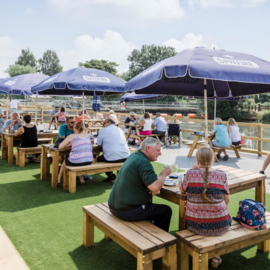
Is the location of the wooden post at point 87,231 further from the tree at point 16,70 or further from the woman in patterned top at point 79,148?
the tree at point 16,70

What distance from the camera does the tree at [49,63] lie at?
92.8m

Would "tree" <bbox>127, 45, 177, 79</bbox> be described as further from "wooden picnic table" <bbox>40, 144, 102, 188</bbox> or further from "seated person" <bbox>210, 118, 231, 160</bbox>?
"wooden picnic table" <bbox>40, 144, 102, 188</bbox>

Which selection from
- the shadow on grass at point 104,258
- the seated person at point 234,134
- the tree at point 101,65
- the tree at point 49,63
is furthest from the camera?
the tree at point 49,63

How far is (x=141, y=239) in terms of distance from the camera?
7.71ft

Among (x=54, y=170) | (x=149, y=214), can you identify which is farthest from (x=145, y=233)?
(x=54, y=170)

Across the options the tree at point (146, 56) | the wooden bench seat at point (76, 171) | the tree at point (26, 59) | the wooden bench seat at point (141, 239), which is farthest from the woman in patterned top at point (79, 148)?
the tree at point (26, 59)

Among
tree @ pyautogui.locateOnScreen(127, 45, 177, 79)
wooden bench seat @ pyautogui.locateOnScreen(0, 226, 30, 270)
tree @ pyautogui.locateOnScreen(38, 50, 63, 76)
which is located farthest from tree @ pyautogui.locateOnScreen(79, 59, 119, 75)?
wooden bench seat @ pyautogui.locateOnScreen(0, 226, 30, 270)

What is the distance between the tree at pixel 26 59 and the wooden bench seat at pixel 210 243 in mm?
94497

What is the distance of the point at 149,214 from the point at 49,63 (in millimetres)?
98370

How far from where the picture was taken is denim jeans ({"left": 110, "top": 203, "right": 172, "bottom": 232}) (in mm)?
2709

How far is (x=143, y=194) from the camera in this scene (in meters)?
2.76

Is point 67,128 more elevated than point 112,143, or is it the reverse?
point 67,128

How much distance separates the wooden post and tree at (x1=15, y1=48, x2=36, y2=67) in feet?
307

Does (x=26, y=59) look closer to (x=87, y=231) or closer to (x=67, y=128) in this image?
(x=67, y=128)
